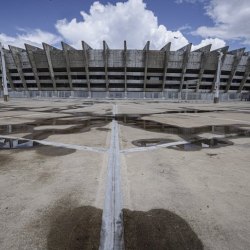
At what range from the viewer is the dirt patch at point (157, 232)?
219cm

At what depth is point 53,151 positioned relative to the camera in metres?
5.70

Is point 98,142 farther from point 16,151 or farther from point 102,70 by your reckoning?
point 102,70

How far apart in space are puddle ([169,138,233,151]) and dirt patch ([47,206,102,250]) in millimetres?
4045

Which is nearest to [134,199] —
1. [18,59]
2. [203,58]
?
[203,58]

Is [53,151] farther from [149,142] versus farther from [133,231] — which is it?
[133,231]

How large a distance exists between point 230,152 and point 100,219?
4607mm

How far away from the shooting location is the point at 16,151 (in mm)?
5672

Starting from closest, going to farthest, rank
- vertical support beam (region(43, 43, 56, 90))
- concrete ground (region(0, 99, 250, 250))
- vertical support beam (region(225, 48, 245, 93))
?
concrete ground (region(0, 99, 250, 250)), vertical support beam (region(43, 43, 56, 90)), vertical support beam (region(225, 48, 245, 93))

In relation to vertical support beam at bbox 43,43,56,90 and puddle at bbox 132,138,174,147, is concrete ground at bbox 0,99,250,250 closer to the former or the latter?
puddle at bbox 132,138,174,147

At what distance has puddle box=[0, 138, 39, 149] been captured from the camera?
621 cm

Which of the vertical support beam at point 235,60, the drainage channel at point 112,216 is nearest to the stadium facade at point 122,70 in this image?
the vertical support beam at point 235,60

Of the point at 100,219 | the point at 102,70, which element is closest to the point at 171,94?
the point at 102,70

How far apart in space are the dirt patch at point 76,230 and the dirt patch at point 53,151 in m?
2.91

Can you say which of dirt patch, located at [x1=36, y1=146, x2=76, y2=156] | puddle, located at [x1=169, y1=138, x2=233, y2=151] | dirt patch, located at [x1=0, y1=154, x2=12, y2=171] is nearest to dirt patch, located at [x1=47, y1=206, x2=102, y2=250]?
dirt patch, located at [x1=0, y1=154, x2=12, y2=171]
